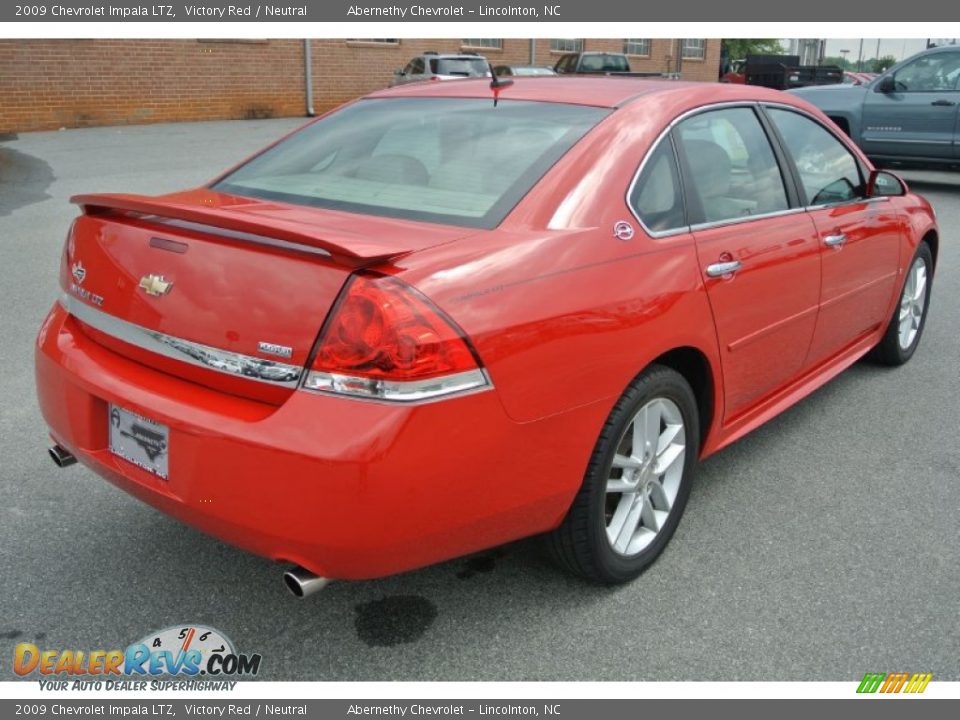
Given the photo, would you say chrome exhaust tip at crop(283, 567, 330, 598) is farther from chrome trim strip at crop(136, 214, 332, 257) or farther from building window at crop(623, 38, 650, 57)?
building window at crop(623, 38, 650, 57)

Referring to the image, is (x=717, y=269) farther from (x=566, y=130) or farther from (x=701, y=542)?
(x=701, y=542)

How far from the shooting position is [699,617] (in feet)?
9.24

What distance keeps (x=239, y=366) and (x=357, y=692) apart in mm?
941

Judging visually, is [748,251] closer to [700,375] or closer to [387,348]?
[700,375]

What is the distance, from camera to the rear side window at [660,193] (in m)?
2.93

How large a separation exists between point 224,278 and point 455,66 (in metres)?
19.1

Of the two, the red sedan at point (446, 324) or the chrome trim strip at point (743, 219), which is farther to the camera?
the chrome trim strip at point (743, 219)

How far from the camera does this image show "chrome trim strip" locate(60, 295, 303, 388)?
2279 millimetres

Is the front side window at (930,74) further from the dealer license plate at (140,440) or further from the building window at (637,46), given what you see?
the building window at (637,46)

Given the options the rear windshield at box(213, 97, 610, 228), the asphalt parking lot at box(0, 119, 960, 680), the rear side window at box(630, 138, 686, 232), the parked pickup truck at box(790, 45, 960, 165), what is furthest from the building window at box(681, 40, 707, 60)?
the rear side window at box(630, 138, 686, 232)

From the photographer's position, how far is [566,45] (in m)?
29.9

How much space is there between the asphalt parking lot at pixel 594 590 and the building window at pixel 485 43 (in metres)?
23.9

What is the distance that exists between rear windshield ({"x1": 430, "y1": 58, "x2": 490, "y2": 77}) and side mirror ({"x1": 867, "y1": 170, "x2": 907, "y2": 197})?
1668 centimetres

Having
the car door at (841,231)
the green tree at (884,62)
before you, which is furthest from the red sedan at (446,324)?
the green tree at (884,62)
